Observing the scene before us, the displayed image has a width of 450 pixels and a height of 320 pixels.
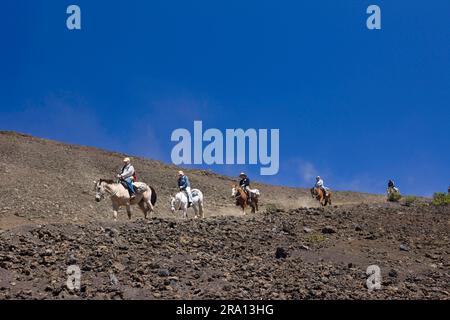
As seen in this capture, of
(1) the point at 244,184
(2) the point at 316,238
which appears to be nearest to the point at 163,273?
(2) the point at 316,238

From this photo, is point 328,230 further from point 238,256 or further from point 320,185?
point 320,185

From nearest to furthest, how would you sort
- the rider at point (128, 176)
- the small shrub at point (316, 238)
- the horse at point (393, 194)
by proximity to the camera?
1. the small shrub at point (316, 238)
2. the rider at point (128, 176)
3. the horse at point (393, 194)

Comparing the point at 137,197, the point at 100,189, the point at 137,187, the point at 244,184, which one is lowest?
the point at 137,197

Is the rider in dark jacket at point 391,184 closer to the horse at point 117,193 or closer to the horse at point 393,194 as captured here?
the horse at point 393,194

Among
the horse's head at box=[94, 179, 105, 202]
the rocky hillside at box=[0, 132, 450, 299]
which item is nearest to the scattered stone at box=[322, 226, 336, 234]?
the rocky hillside at box=[0, 132, 450, 299]

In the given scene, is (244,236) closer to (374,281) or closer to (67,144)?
(374,281)

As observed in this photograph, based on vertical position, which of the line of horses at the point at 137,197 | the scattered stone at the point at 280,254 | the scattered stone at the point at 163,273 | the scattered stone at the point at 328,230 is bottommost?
the scattered stone at the point at 163,273

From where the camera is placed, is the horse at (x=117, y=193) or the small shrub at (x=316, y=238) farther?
the horse at (x=117, y=193)

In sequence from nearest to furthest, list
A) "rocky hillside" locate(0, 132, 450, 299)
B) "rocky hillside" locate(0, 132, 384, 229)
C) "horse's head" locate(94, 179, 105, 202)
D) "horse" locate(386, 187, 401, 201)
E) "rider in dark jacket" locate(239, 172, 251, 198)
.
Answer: "rocky hillside" locate(0, 132, 450, 299) < "horse's head" locate(94, 179, 105, 202) < "rider in dark jacket" locate(239, 172, 251, 198) < "rocky hillside" locate(0, 132, 384, 229) < "horse" locate(386, 187, 401, 201)

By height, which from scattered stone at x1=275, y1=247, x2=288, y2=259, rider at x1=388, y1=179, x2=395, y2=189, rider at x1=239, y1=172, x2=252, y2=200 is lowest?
scattered stone at x1=275, y1=247, x2=288, y2=259

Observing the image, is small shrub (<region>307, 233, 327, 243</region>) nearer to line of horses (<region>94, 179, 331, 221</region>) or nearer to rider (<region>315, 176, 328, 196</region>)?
line of horses (<region>94, 179, 331, 221</region>)

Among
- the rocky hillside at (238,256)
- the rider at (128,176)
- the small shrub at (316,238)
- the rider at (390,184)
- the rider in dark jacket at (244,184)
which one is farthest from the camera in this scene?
the rider at (390,184)

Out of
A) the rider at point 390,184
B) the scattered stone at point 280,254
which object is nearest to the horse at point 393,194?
the rider at point 390,184
